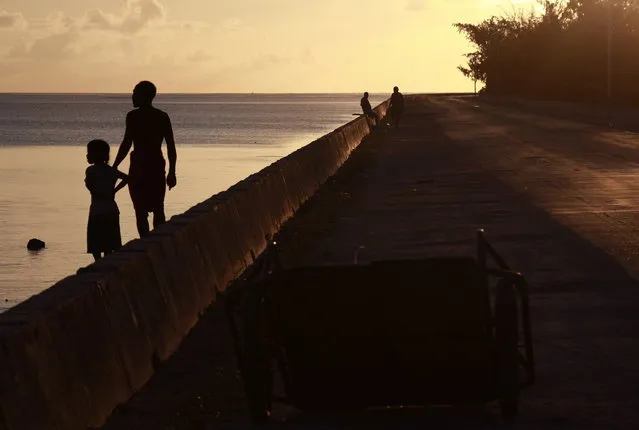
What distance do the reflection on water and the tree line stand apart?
2684 cm

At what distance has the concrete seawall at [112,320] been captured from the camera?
22.5ft

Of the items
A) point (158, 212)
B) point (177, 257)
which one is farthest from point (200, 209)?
point (177, 257)

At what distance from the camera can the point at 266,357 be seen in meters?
7.96

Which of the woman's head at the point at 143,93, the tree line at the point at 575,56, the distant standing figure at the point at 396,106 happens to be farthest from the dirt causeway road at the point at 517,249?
the tree line at the point at 575,56

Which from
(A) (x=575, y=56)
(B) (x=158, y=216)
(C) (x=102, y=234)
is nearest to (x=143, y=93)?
(B) (x=158, y=216)

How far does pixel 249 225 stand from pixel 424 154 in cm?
2586

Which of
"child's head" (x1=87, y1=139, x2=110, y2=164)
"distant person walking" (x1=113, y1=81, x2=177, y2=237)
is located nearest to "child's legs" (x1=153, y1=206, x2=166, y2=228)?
"distant person walking" (x1=113, y1=81, x2=177, y2=237)

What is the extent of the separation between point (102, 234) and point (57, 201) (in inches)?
960

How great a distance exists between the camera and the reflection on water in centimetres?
2214

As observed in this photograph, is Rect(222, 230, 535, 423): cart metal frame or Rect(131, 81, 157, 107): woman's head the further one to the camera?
Rect(131, 81, 157, 107): woman's head

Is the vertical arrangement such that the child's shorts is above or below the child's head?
below

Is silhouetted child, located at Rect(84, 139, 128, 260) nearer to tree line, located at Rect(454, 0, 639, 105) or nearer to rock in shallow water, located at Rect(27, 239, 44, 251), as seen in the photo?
rock in shallow water, located at Rect(27, 239, 44, 251)

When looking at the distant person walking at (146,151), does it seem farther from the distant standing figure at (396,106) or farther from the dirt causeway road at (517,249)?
the distant standing figure at (396,106)

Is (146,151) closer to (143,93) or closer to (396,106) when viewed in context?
(143,93)
